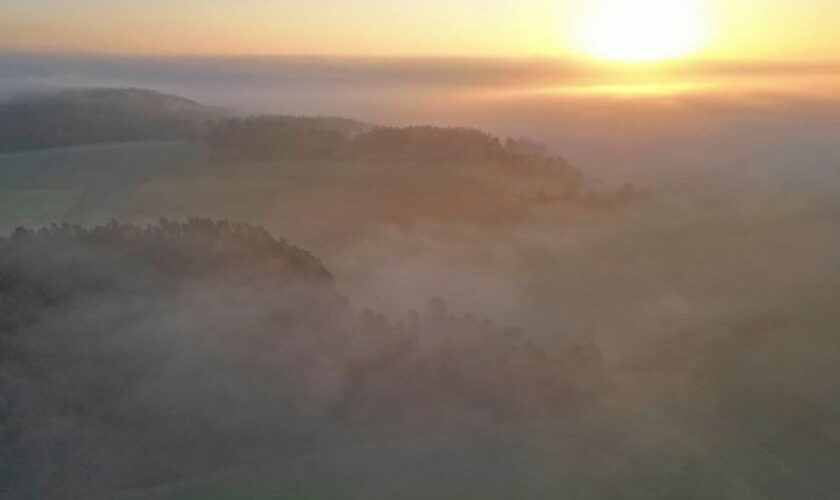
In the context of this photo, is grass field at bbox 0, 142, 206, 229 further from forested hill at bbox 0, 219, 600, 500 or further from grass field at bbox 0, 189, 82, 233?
forested hill at bbox 0, 219, 600, 500

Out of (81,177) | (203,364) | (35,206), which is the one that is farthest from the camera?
(81,177)

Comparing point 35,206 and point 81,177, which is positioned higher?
point 81,177

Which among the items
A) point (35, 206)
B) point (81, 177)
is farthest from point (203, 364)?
point (81, 177)

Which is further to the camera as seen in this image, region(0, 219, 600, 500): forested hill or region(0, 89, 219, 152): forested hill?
region(0, 89, 219, 152): forested hill

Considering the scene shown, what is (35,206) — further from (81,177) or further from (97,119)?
(97,119)

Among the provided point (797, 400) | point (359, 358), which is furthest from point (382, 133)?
point (797, 400)

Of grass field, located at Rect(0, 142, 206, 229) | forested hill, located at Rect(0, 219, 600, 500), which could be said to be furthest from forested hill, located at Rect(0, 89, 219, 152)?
forested hill, located at Rect(0, 219, 600, 500)

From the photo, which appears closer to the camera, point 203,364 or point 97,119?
point 203,364

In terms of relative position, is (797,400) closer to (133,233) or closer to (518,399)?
(518,399)

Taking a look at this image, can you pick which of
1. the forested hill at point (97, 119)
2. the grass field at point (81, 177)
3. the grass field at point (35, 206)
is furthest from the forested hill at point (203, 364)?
the forested hill at point (97, 119)
